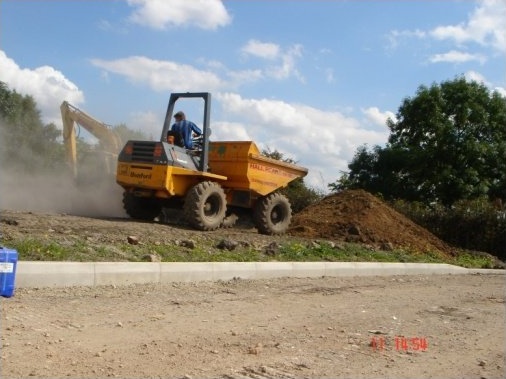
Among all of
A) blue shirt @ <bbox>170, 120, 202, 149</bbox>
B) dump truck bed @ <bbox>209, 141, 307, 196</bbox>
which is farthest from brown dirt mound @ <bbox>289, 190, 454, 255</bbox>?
blue shirt @ <bbox>170, 120, 202, 149</bbox>

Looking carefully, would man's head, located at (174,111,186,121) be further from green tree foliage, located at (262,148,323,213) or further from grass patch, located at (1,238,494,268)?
green tree foliage, located at (262,148,323,213)

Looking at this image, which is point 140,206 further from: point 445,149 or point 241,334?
point 445,149

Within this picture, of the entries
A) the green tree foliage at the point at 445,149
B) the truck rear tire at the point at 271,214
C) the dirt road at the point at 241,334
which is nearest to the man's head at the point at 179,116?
the truck rear tire at the point at 271,214

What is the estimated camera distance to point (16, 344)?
198 inches

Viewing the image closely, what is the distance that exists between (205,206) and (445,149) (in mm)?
23585

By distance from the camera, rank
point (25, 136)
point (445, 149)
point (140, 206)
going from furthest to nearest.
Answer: point (445, 149), point (25, 136), point (140, 206)

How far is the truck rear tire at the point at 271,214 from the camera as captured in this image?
14414 mm

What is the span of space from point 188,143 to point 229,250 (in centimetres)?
359

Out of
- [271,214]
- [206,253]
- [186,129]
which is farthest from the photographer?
[271,214]

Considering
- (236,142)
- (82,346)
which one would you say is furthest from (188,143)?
(82,346)

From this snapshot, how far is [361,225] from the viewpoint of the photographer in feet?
57.2

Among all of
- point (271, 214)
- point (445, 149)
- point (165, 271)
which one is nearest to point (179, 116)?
point (271, 214)

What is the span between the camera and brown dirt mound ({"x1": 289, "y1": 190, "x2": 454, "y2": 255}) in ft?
54.9

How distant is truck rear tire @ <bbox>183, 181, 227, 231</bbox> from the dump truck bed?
75 cm
